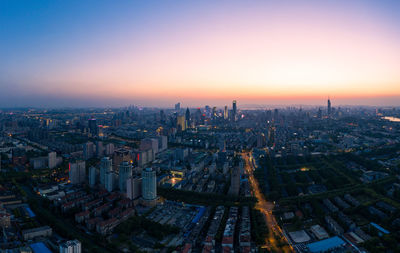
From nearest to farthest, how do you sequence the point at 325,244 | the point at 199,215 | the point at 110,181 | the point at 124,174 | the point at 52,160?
the point at 325,244 → the point at 199,215 → the point at 124,174 → the point at 110,181 → the point at 52,160

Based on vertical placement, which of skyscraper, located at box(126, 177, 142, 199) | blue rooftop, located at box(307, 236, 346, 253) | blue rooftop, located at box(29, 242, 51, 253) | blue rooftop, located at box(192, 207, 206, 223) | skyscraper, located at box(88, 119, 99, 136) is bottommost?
blue rooftop, located at box(29, 242, 51, 253)

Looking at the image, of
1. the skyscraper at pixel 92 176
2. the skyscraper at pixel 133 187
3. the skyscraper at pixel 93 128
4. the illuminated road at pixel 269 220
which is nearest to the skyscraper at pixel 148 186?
the skyscraper at pixel 133 187

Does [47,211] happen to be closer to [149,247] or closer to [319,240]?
[149,247]

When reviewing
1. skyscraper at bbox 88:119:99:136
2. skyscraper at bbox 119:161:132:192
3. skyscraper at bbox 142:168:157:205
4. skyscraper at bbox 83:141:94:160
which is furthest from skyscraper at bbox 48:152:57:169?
skyscraper at bbox 88:119:99:136

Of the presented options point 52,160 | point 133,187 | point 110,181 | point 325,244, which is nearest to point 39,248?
point 133,187

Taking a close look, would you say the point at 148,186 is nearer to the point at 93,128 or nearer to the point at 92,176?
the point at 92,176

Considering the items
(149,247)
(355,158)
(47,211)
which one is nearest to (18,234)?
(47,211)

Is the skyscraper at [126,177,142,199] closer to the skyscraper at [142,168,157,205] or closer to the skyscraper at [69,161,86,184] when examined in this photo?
the skyscraper at [142,168,157,205]

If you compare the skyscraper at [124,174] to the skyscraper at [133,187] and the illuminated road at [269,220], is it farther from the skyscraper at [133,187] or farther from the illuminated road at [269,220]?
the illuminated road at [269,220]
